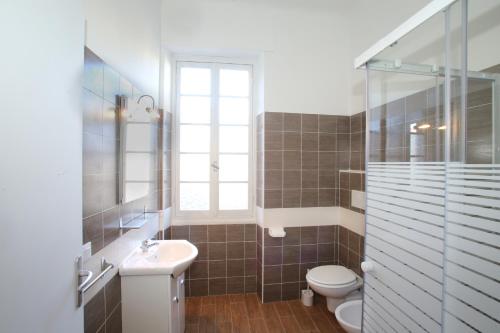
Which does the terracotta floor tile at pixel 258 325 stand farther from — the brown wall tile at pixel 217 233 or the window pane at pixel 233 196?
the window pane at pixel 233 196

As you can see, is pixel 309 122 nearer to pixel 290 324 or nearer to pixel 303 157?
pixel 303 157

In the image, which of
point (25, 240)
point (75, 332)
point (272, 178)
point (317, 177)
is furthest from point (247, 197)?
point (25, 240)

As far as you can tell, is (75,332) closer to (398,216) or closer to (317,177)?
(398,216)

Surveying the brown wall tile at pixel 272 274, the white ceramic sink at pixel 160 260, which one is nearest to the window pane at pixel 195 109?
the white ceramic sink at pixel 160 260

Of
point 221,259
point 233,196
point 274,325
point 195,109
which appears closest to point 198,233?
point 221,259

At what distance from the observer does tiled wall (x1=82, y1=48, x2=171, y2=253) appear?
121 centimetres

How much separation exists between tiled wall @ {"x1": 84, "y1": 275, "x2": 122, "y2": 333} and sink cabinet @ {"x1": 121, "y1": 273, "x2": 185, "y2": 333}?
0.16 feet

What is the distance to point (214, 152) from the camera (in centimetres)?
271

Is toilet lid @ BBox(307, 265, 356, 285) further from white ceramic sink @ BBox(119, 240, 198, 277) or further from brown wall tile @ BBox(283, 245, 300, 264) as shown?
white ceramic sink @ BBox(119, 240, 198, 277)

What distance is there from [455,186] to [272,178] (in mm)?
1686

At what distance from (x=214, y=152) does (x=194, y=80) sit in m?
0.85

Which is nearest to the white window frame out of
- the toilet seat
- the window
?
the window

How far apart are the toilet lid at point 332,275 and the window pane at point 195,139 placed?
5.57 ft

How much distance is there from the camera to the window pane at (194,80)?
2.67 m
